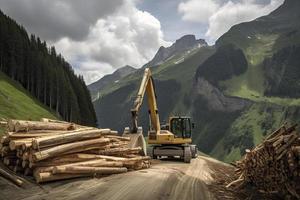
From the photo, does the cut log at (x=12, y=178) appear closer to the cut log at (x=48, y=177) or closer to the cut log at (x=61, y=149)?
the cut log at (x=48, y=177)

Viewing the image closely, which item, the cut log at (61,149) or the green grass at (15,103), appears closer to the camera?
the cut log at (61,149)

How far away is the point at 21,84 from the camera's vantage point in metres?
109

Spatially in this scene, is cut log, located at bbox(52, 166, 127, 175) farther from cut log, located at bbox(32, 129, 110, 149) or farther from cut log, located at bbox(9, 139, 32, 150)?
cut log, located at bbox(9, 139, 32, 150)

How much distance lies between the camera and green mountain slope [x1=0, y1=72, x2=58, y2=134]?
74438 millimetres

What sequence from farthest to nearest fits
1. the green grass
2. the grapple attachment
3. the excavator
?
the green grass < the excavator < the grapple attachment

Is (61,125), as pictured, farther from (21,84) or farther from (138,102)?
(21,84)

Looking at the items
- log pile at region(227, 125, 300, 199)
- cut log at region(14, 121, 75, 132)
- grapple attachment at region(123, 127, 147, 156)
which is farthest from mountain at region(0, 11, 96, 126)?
log pile at region(227, 125, 300, 199)

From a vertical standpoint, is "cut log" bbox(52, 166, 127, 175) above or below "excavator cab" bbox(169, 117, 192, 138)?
below

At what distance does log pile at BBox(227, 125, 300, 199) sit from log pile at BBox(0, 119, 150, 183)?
6820 millimetres

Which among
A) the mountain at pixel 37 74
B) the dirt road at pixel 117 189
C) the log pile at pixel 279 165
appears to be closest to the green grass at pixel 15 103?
the mountain at pixel 37 74

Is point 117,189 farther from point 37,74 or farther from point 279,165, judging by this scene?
point 37,74

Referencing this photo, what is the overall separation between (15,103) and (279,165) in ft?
252

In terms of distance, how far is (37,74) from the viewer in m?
109

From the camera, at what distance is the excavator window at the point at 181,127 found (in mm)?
33812
